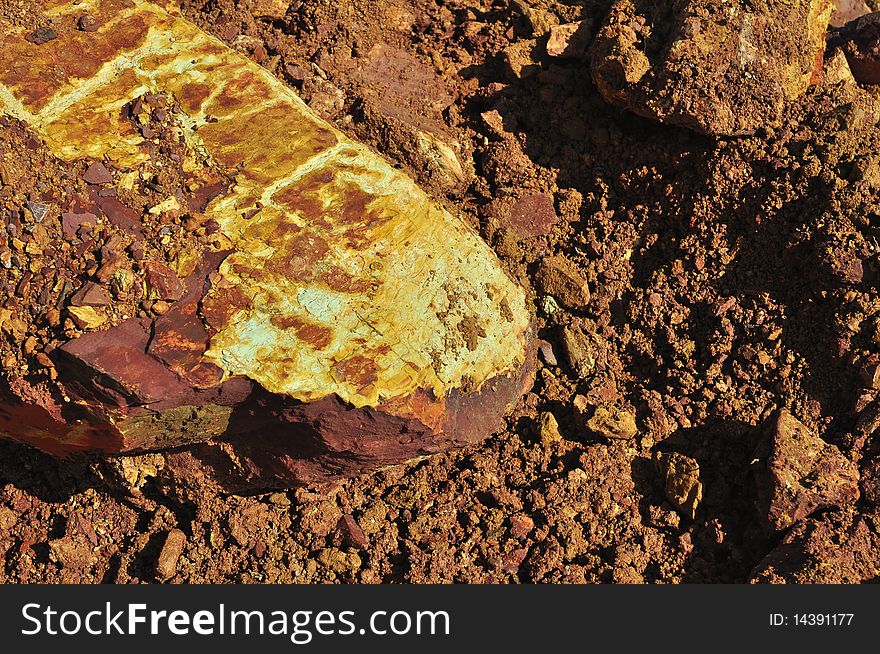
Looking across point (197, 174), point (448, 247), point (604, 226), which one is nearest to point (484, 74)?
point (604, 226)

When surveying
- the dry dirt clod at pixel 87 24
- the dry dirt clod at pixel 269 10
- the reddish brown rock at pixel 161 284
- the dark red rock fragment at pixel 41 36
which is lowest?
the reddish brown rock at pixel 161 284

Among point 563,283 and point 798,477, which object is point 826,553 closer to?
point 798,477

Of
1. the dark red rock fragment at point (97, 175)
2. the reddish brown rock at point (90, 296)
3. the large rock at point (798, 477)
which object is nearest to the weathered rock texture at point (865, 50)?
the large rock at point (798, 477)

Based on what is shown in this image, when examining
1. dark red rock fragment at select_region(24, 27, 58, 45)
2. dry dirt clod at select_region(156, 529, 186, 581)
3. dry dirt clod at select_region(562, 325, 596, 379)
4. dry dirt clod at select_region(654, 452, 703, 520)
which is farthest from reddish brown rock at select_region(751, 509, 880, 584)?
dark red rock fragment at select_region(24, 27, 58, 45)

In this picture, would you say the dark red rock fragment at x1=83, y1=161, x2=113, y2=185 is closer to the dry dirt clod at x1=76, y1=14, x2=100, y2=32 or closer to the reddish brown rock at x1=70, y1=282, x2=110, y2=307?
the reddish brown rock at x1=70, y1=282, x2=110, y2=307

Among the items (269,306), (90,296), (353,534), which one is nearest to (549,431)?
(353,534)

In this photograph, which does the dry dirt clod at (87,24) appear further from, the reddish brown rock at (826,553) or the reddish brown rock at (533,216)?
the reddish brown rock at (826,553)
